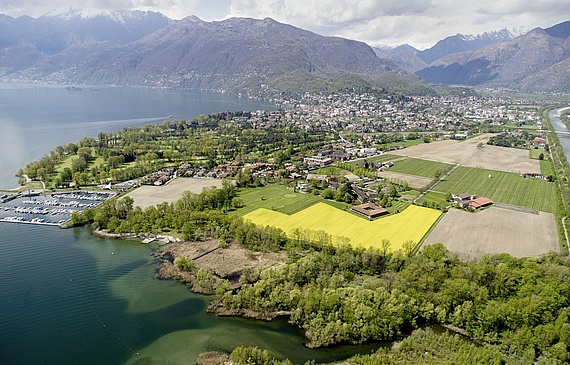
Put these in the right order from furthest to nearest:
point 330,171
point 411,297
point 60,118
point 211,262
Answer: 1. point 60,118
2. point 330,171
3. point 211,262
4. point 411,297

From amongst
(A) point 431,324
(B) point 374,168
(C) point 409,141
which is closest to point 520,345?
(A) point 431,324

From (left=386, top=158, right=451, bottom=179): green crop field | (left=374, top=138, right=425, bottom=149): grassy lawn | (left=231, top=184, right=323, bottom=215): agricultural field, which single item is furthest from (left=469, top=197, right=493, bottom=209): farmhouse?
(left=374, top=138, right=425, bottom=149): grassy lawn

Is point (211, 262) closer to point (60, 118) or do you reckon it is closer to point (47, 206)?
point (47, 206)

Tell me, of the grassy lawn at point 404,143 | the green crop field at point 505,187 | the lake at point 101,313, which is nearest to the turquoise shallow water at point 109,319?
the lake at point 101,313

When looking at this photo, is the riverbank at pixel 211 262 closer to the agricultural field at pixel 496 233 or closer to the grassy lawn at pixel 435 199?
the agricultural field at pixel 496 233

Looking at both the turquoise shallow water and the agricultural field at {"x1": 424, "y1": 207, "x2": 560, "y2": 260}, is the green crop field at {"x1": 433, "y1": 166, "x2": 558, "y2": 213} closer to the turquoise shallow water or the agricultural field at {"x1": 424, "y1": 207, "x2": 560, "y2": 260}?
the agricultural field at {"x1": 424, "y1": 207, "x2": 560, "y2": 260}

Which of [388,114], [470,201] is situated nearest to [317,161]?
[470,201]
